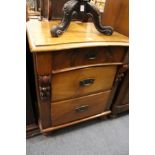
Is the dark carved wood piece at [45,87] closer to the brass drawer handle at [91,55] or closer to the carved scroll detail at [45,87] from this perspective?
the carved scroll detail at [45,87]

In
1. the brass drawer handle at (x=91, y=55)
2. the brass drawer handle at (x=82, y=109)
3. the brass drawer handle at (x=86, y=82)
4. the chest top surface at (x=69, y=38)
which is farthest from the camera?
the brass drawer handle at (x=82, y=109)

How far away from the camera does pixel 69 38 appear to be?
82 cm

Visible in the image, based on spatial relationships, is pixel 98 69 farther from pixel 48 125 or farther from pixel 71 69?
pixel 48 125

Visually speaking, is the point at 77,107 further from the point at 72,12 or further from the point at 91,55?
the point at 72,12

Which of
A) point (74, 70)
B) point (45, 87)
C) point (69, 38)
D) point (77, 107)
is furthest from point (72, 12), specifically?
point (77, 107)

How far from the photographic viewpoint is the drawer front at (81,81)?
89cm

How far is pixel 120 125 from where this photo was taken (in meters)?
1.35

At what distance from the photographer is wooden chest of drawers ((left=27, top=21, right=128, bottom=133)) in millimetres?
773

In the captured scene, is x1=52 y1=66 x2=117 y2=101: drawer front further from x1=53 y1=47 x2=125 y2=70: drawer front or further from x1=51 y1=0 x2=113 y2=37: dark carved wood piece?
x1=51 y1=0 x2=113 y2=37: dark carved wood piece

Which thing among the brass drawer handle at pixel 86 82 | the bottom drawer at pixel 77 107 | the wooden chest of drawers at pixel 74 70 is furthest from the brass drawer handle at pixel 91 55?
the bottom drawer at pixel 77 107

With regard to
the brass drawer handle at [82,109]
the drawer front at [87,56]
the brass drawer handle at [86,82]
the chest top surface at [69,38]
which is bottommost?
the brass drawer handle at [82,109]

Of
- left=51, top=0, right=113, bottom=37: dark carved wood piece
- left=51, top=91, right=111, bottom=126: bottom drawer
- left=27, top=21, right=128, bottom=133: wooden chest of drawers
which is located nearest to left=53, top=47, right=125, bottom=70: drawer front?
left=27, top=21, right=128, bottom=133: wooden chest of drawers
